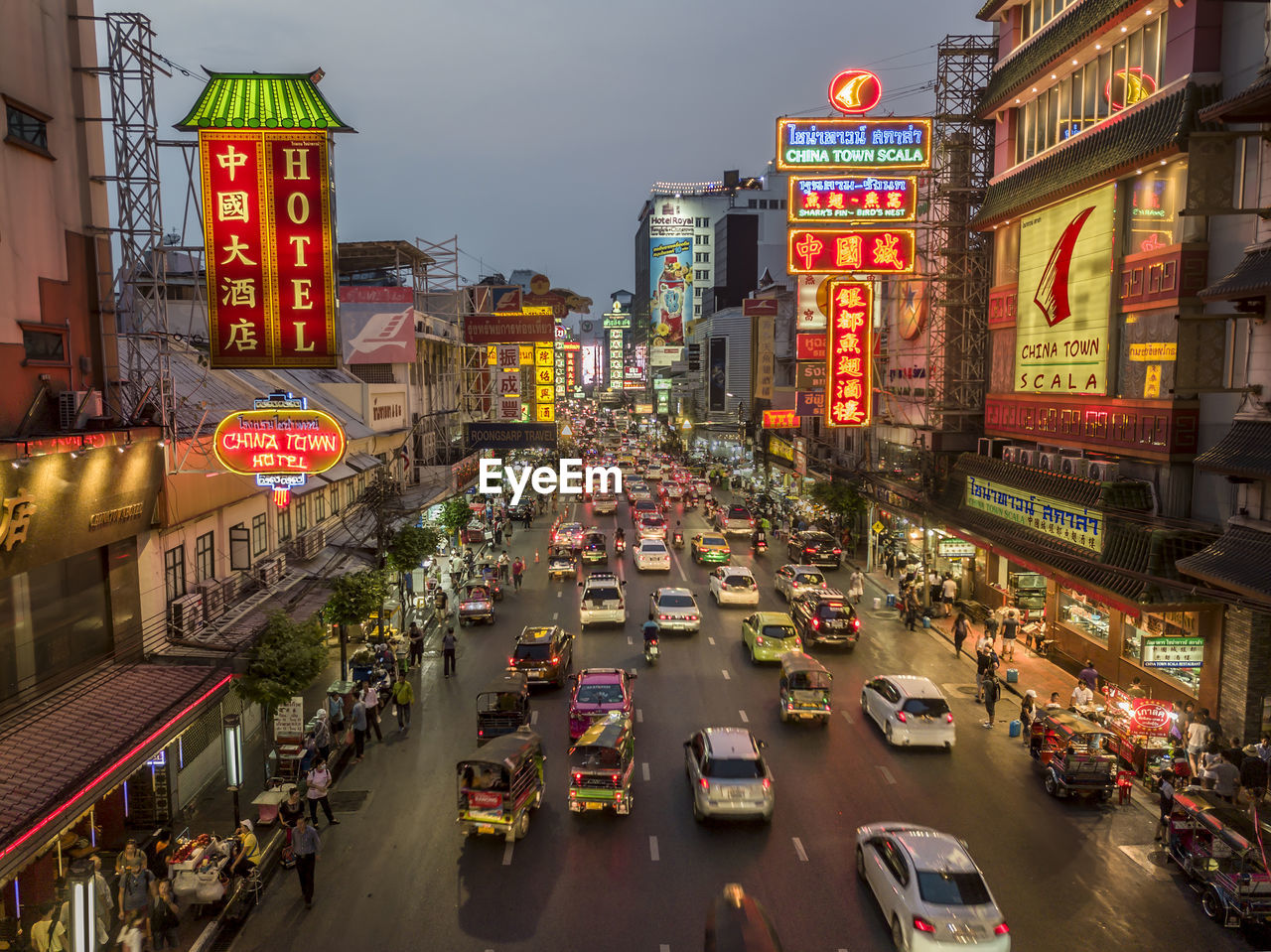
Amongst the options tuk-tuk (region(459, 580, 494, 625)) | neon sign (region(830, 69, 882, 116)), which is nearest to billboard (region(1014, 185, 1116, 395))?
neon sign (region(830, 69, 882, 116))

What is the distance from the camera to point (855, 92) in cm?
3609

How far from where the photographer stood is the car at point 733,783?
16609 millimetres

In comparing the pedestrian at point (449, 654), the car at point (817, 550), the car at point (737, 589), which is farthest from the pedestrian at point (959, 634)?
the pedestrian at point (449, 654)

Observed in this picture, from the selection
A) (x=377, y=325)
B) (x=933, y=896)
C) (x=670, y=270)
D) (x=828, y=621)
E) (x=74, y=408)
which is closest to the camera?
(x=933, y=896)

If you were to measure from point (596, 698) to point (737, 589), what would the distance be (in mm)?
15392

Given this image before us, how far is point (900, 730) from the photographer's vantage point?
2086 cm

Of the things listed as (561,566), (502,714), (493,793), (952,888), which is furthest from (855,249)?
(952,888)

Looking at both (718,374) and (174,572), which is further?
(718,374)

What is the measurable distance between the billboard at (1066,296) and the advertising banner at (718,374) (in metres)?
79.5

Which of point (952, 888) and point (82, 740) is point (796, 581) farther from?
point (82, 740)

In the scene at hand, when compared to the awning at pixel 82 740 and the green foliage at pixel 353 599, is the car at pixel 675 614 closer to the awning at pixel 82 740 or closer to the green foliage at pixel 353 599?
the green foliage at pixel 353 599

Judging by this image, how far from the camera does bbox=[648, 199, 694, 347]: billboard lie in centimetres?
16062

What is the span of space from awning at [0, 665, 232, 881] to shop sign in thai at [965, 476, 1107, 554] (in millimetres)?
20876

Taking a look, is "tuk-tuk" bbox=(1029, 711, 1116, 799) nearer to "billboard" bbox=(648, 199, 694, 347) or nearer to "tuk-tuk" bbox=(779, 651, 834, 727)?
"tuk-tuk" bbox=(779, 651, 834, 727)
